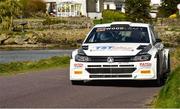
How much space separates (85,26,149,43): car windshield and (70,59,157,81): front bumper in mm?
1484

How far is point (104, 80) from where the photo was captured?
56.2ft

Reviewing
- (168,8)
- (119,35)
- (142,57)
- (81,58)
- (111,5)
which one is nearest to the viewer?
(142,57)

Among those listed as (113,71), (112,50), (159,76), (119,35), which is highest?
(119,35)

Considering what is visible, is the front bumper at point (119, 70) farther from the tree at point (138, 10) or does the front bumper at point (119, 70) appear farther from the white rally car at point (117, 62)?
the tree at point (138, 10)

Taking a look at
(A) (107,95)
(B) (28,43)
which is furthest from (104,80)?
(B) (28,43)

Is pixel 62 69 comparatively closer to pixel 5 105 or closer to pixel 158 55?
pixel 158 55

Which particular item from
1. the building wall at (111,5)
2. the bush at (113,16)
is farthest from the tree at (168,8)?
the building wall at (111,5)

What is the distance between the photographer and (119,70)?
15.9 meters

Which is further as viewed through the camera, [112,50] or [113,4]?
[113,4]

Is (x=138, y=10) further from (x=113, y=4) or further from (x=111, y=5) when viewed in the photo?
(x=111, y=5)

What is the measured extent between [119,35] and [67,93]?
3.42 m

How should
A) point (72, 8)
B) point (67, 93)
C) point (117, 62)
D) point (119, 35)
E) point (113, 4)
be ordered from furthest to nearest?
1. point (113, 4)
2. point (72, 8)
3. point (119, 35)
4. point (117, 62)
5. point (67, 93)

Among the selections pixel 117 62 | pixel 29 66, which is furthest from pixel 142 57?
pixel 29 66

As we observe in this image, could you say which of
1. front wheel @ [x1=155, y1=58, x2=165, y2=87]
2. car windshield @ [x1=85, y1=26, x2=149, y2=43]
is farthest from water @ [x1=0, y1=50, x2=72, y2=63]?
front wheel @ [x1=155, y1=58, x2=165, y2=87]
